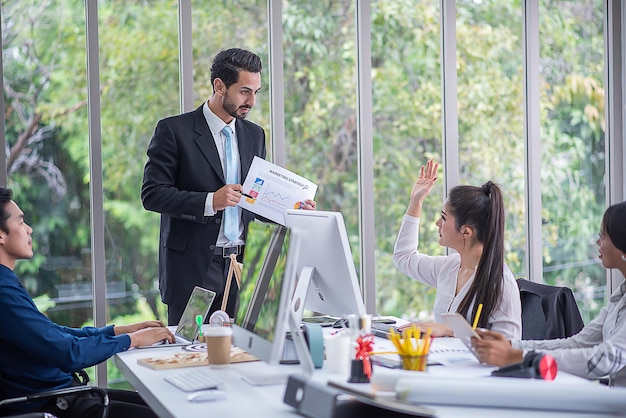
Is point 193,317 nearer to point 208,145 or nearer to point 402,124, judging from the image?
point 208,145

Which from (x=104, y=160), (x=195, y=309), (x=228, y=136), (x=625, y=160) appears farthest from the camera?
(x=625, y=160)

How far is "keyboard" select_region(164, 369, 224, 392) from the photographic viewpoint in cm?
194

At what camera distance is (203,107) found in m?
3.58

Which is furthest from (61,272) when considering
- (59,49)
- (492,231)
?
(492,231)

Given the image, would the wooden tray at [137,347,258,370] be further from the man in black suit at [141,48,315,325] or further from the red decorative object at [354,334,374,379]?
the man in black suit at [141,48,315,325]

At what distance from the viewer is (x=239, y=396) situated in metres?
1.87

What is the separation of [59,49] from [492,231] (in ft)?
7.19

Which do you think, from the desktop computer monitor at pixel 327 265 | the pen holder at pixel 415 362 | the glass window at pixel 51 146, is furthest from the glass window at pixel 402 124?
the pen holder at pixel 415 362

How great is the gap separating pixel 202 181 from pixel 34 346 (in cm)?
132

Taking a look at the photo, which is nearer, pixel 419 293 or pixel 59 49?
pixel 59 49

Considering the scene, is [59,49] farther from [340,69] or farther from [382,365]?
[382,365]

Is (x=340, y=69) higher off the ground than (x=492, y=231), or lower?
higher

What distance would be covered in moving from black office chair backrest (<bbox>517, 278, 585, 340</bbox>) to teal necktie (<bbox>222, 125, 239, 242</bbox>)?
52.1 inches

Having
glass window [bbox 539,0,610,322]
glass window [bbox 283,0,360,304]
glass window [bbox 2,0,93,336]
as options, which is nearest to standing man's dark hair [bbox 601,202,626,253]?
glass window [bbox 283,0,360,304]
